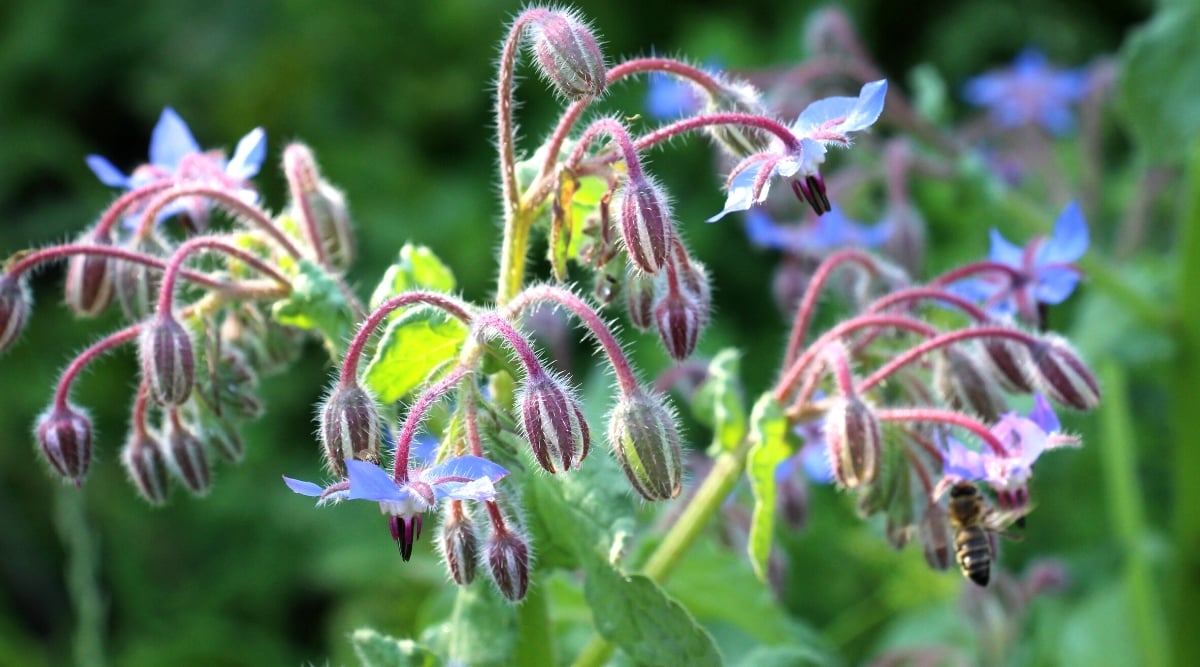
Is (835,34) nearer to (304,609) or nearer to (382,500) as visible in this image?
(382,500)

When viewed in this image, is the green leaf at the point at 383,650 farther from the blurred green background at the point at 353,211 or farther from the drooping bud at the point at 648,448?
the blurred green background at the point at 353,211

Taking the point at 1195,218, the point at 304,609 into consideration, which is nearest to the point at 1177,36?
the point at 1195,218

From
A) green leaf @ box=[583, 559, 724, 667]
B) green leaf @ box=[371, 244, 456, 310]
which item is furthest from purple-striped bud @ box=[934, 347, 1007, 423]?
green leaf @ box=[371, 244, 456, 310]

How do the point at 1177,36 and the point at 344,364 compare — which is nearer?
the point at 344,364

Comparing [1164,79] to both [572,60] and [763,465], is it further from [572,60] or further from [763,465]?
[572,60]

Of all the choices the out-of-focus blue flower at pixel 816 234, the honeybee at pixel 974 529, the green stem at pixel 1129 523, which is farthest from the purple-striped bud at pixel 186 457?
the green stem at pixel 1129 523

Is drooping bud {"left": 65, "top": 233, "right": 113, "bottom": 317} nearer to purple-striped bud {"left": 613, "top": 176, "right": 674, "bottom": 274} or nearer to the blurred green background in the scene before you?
purple-striped bud {"left": 613, "top": 176, "right": 674, "bottom": 274}

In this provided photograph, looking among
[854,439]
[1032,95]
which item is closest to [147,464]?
[854,439]
